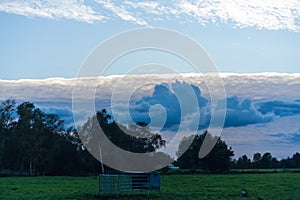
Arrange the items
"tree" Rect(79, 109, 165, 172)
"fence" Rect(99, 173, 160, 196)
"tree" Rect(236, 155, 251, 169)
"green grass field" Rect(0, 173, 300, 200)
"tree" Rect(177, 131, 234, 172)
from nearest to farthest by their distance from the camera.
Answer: "fence" Rect(99, 173, 160, 196) → "green grass field" Rect(0, 173, 300, 200) → "tree" Rect(79, 109, 165, 172) → "tree" Rect(177, 131, 234, 172) → "tree" Rect(236, 155, 251, 169)

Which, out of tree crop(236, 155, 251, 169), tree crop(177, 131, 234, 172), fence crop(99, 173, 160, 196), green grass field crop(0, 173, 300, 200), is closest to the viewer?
fence crop(99, 173, 160, 196)

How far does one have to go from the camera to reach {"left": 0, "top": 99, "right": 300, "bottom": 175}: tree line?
282 ft

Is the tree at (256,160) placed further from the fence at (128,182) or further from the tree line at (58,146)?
Result: the fence at (128,182)

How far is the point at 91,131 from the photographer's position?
85562 millimetres

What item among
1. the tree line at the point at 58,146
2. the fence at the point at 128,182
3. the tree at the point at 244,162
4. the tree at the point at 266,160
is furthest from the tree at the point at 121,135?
the fence at the point at 128,182

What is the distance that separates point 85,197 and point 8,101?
7131cm

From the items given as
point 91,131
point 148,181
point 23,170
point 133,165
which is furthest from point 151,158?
point 148,181

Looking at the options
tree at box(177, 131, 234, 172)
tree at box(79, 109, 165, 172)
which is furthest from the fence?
tree at box(177, 131, 234, 172)

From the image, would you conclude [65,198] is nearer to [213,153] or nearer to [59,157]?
[59,157]

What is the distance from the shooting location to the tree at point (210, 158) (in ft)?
317

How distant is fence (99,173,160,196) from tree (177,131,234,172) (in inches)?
2650

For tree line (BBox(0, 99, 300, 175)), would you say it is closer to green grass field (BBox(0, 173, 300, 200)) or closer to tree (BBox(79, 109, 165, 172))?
tree (BBox(79, 109, 165, 172))

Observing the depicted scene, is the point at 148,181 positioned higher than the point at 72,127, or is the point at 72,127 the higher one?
the point at 72,127

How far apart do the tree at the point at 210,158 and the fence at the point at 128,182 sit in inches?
2650
